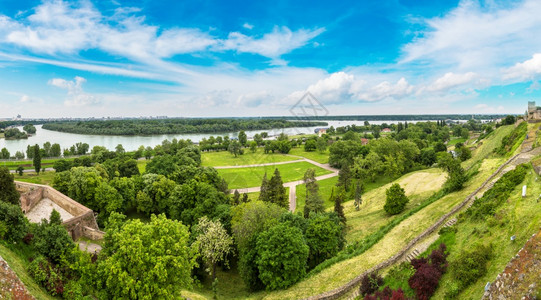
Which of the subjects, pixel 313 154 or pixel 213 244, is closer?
pixel 213 244

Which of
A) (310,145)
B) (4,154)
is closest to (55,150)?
(4,154)

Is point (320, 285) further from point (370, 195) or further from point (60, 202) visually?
point (60, 202)

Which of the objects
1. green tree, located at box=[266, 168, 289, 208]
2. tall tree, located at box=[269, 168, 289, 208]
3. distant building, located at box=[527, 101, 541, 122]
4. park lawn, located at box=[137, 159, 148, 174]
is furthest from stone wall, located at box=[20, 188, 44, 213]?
distant building, located at box=[527, 101, 541, 122]

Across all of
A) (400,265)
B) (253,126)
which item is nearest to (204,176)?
(400,265)

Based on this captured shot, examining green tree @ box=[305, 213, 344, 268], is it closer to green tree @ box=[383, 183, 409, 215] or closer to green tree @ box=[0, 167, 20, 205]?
green tree @ box=[383, 183, 409, 215]

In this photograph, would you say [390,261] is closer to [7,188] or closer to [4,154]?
[7,188]

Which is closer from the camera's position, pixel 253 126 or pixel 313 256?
pixel 313 256
